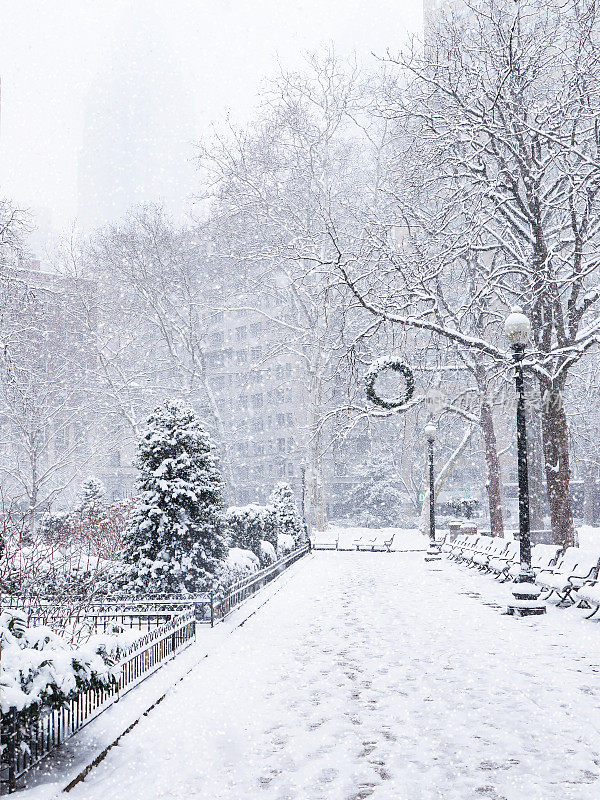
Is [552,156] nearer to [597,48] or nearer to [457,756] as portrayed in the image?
[597,48]

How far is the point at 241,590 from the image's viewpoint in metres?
16.0

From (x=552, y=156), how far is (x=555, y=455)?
25.4 feet

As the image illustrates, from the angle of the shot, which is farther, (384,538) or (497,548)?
(384,538)

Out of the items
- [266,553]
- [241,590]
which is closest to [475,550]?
[266,553]

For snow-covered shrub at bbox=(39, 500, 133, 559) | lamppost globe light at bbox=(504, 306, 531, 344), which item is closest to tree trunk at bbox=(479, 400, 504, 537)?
snow-covered shrub at bbox=(39, 500, 133, 559)

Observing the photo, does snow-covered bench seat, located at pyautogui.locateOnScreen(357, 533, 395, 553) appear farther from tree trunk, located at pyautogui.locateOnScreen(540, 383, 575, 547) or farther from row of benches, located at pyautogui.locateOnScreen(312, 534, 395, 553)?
tree trunk, located at pyautogui.locateOnScreen(540, 383, 575, 547)

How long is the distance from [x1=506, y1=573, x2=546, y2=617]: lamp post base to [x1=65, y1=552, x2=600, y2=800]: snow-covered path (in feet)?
1.27

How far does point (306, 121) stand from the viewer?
39.0m

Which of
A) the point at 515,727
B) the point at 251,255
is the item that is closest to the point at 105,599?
the point at 515,727

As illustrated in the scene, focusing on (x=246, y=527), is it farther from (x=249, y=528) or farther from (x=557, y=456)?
(x=557, y=456)

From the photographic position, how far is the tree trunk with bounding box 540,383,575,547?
67.3 feet

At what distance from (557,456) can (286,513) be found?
47.4 ft

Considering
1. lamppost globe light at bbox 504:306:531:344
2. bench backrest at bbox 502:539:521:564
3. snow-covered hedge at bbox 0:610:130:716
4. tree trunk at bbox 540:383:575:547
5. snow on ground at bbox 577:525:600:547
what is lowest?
snow on ground at bbox 577:525:600:547

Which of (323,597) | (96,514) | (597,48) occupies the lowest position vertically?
(323,597)
